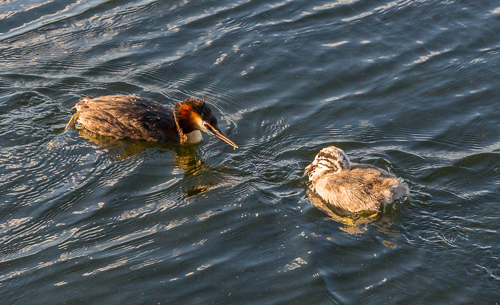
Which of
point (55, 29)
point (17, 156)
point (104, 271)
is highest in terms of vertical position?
point (55, 29)

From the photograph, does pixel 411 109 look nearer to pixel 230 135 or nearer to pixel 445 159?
pixel 445 159

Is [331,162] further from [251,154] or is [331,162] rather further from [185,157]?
[185,157]

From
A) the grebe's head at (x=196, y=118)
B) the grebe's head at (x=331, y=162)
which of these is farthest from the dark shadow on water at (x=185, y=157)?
the grebe's head at (x=331, y=162)

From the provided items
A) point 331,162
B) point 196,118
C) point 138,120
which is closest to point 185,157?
point 196,118

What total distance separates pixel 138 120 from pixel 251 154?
1697 millimetres

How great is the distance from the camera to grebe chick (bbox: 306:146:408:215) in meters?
6.27

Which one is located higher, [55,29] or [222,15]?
[55,29]

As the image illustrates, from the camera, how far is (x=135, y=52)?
389 inches

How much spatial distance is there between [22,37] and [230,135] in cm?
475

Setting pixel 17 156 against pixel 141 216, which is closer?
pixel 141 216

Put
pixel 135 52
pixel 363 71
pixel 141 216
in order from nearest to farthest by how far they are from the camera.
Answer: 1. pixel 141 216
2. pixel 363 71
3. pixel 135 52

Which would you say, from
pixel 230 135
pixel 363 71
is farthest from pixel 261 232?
pixel 363 71

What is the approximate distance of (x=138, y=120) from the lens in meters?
8.03

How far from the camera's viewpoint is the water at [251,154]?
18.3ft
